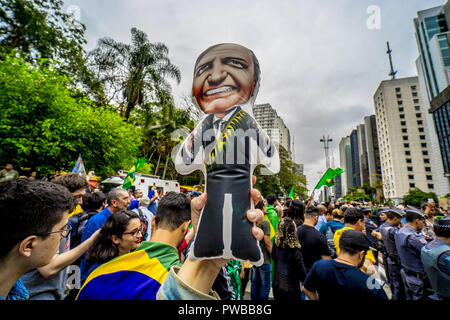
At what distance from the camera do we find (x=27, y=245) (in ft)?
3.98

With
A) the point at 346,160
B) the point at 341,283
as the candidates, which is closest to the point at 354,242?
the point at 341,283

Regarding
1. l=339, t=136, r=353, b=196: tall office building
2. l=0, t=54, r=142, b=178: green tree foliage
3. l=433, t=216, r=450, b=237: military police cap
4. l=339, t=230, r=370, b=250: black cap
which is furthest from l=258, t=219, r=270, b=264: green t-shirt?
l=339, t=136, r=353, b=196: tall office building

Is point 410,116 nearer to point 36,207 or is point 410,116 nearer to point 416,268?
point 416,268

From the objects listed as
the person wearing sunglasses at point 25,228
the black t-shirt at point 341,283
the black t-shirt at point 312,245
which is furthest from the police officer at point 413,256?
the person wearing sunglasses at point 25,228

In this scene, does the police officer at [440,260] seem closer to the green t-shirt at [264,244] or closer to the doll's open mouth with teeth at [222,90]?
the green t-shirt at [264,244]

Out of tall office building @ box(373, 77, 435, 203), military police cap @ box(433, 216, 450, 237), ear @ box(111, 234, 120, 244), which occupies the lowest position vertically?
ear @ box(111, 234, 120, 244)

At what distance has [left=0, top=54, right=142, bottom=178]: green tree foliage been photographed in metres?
8.67

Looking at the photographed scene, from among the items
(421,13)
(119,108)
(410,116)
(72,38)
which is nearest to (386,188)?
(410,116)

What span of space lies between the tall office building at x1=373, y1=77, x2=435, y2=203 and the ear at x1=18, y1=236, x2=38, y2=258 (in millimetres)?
66691

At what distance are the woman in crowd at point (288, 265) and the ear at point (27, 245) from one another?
10.3 ft

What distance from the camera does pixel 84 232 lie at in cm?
292

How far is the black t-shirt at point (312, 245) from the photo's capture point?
11.2 feet

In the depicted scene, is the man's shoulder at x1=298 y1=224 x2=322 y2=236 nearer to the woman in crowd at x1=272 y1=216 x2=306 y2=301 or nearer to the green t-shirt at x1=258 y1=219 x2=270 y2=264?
the woman in crowd at x1=272 y1=216 x2=306 y2=301
